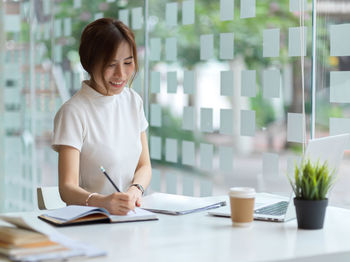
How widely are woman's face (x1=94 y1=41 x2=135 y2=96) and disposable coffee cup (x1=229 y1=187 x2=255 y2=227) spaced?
0.75m

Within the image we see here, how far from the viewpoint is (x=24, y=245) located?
1247 mm

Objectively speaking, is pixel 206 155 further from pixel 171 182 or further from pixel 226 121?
pixel 171 182

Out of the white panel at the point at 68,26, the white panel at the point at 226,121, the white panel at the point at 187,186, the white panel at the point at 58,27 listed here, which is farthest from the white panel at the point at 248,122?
the white panel at the point at 58,27

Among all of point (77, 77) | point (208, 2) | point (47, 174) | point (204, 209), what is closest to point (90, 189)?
point (204, 209)

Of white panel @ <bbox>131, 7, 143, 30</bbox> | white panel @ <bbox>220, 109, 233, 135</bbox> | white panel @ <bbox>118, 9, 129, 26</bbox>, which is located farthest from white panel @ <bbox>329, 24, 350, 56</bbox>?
white panel @ <bbox>118, 9, 129, 26</bbox>

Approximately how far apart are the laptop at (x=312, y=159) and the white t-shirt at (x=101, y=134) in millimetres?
552

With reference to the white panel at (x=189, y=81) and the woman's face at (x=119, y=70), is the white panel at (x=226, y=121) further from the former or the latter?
the woman's face at (x=119, y=70)

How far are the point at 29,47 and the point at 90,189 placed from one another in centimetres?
240

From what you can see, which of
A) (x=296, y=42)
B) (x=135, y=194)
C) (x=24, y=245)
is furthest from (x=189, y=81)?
(x=24, y=245)

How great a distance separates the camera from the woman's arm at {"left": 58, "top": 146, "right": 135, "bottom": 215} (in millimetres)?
1675

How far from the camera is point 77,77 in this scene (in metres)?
4.08

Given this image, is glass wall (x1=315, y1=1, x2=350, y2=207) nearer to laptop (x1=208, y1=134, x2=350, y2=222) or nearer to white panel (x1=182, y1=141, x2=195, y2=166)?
laptop (x1=208, y1=134, x2=350, y2=222)

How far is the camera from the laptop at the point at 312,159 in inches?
65.3

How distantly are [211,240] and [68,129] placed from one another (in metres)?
0.84
